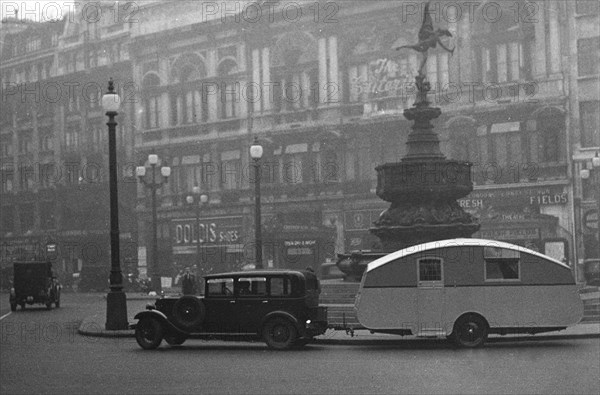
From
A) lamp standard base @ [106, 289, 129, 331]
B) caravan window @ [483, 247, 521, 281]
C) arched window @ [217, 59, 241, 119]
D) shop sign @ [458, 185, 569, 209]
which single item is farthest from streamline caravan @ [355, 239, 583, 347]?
arched window @ [217, 59, 241, 119]

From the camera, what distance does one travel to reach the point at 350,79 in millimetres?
57375

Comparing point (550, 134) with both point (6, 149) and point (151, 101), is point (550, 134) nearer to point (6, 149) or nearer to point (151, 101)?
point (151, 101)

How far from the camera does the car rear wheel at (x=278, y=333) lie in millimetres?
19422

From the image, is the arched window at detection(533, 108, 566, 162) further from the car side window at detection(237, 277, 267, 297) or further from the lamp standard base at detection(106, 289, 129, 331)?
the car side window at detection(237, 277, 267, 297)

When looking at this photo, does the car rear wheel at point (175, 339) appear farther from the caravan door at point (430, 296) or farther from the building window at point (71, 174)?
the building window at point (71, 174)

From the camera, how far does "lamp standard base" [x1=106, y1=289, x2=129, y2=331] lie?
23.8 m

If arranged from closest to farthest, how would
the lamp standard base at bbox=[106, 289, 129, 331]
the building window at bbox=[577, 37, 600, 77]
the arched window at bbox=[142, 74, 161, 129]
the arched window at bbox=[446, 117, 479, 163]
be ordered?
the lamp standard base at bbox=[106, 289, 129, 331]
the building window at bbox=[577, 37, 600, 77]
the arched window at bbox=[446, 117, 479, 163]
the arched window at bbox=[142, 74, 161, 129]

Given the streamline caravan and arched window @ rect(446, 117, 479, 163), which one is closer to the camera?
the streamline caravan

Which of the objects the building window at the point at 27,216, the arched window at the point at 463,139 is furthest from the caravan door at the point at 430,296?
the building window at the point at 27,216

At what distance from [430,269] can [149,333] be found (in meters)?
5.72

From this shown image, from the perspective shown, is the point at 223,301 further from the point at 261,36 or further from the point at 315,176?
the point at 261,36

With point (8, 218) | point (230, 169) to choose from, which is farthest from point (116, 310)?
point (8, 218)

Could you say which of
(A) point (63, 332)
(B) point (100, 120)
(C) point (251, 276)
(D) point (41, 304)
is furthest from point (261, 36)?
(C) point (251, 276)

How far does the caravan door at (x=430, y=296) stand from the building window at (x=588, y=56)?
32.4 meters
